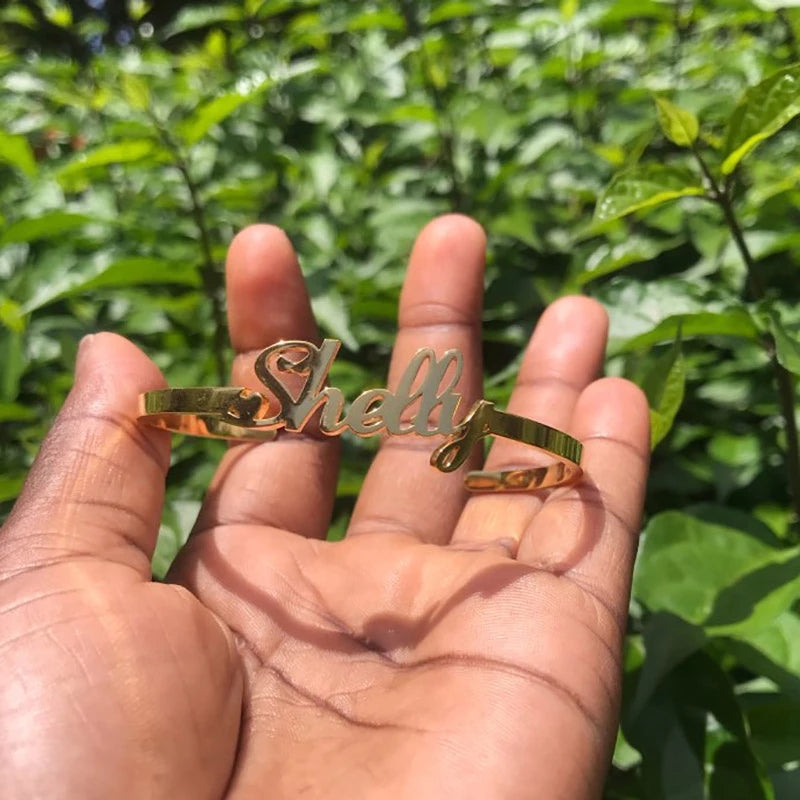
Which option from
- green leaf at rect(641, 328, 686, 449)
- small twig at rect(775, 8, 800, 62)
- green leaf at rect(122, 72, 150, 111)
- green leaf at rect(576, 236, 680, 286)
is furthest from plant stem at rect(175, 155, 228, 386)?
small twig at rect(775, 8, 800, 62)

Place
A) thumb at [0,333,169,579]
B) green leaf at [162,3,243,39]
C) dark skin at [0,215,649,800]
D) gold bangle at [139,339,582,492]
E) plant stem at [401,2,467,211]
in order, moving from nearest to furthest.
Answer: dark skin at [0,215,649,800], thumb at [0,333,169,579], gold bangle at [139,339,582,492], plant stem at [401,2,467,211], green leaf at [162,3,243,39]

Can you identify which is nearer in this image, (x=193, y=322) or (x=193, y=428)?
(x=193, y=428)

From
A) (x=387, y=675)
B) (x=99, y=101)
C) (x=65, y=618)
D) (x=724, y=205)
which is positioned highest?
(x=99, y=101)

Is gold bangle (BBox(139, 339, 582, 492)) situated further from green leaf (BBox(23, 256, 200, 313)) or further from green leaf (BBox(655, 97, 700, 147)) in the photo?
green leaf (BBox(655, 97, 700, 147))

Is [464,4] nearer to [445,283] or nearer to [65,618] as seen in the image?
[445,283]

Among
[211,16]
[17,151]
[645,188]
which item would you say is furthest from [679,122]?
[211,16]

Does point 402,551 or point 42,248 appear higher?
point 42,248

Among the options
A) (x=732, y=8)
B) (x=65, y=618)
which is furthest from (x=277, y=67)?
(x=65, y=618)

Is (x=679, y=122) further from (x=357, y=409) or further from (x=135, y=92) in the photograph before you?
(x=135, y=92)
